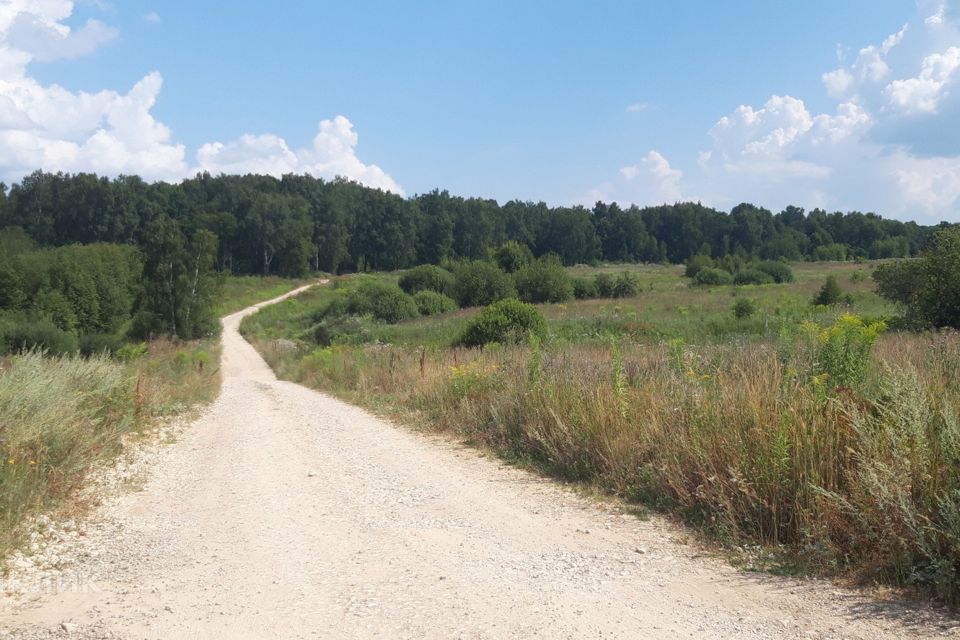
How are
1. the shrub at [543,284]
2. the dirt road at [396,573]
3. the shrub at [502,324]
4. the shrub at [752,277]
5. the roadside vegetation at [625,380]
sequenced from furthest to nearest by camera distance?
the shrub at [752,277] → the shrub at [543,284] → the shrub at [502,324] → the roadside vegetation at [625,380] → the dirt road at [396,573]

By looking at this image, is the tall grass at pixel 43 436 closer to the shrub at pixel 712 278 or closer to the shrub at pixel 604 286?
the shrub at pixel 604 286

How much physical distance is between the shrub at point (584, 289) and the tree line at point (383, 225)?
38118 millimetres

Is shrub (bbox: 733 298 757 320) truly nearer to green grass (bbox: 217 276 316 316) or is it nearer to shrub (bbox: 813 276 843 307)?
shrub (bbox: 813 276 843 307)

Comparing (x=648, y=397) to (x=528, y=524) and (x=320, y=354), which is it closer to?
(x=528, y=524)

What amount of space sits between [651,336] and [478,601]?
23586 mm

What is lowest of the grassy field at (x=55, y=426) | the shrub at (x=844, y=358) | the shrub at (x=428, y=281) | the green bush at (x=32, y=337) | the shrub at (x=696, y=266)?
the green bush at (x=32, y=337)

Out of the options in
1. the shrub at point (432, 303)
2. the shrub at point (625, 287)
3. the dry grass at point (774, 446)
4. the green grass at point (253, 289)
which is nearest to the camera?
the dry grass at point (774, 446)

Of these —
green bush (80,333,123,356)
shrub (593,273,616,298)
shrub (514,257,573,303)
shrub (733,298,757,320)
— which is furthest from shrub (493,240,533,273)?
shrub (733,298,757,320)

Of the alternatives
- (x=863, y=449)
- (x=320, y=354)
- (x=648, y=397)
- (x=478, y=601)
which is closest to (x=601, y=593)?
(x=478, y=601)

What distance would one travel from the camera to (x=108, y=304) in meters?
71.1

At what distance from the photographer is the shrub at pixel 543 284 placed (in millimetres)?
63531

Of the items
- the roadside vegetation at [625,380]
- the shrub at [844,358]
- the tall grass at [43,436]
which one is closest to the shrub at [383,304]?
the roadside vegetation at [625,380]

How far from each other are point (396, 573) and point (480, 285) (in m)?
60.1

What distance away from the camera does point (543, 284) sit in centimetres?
6381
